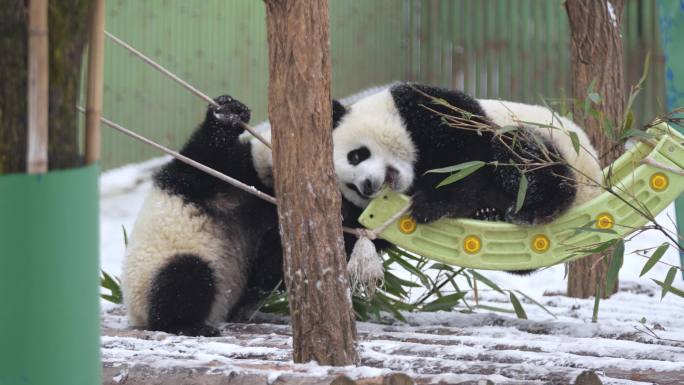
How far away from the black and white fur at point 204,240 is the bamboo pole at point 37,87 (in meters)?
1.70

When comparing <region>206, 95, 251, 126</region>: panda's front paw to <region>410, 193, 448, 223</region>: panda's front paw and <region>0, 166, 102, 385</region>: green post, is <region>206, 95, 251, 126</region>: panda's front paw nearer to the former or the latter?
<region>410, 193, 448, 223</region>: panda's front paw

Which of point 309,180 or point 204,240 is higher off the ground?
point 309,180

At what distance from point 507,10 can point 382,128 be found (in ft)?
17.9

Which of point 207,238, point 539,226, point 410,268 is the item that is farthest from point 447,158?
point 207,238

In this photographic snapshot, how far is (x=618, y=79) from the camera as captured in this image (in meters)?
3.86

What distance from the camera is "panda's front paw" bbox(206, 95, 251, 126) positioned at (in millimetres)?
3062

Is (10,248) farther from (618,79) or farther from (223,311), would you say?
(618,79)

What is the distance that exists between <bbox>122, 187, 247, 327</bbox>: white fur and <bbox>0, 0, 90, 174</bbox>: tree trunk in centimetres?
177

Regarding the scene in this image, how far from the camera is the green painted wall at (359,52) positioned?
6824 mm

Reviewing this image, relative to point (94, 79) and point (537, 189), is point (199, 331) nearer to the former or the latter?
point (537, 189)

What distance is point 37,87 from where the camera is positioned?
1351mm

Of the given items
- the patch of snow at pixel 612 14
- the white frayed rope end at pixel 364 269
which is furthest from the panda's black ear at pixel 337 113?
the patch of snow at pixel 612 14

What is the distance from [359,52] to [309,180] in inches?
234

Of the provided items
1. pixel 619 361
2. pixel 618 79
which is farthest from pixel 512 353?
pixel 618 79
